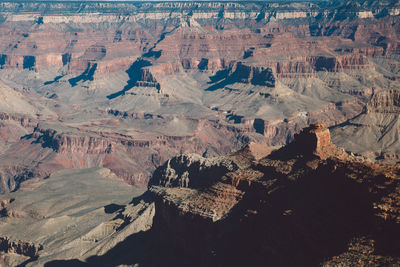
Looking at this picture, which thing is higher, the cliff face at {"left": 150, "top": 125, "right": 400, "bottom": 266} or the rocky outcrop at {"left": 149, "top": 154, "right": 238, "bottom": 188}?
the cliff face at {"left": 150, "top": 125, "right": 400, "bottom": 266}

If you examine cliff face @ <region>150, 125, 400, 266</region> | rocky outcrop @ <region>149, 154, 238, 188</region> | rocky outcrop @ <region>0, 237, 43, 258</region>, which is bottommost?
rocky outcrop @ <region>0, 237, 43, 258</region>

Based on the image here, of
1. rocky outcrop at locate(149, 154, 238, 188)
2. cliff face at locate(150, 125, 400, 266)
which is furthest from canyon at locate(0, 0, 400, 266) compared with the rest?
rocky outcrop at locate(149, 154, 238, 188)

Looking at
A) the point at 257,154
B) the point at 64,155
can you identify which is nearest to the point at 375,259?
the point at 257,154

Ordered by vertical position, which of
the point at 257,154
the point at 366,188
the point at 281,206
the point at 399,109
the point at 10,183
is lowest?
the point at 10,183

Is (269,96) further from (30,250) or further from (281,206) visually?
(281,206)

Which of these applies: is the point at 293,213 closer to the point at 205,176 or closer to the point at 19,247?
the point at 205,176

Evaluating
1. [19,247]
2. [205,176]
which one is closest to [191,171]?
[205,176]

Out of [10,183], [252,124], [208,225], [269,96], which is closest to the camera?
[208,225]

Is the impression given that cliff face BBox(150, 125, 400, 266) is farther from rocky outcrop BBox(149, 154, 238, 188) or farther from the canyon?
rocky outcrop BBox(149, 154, 238, 188)
